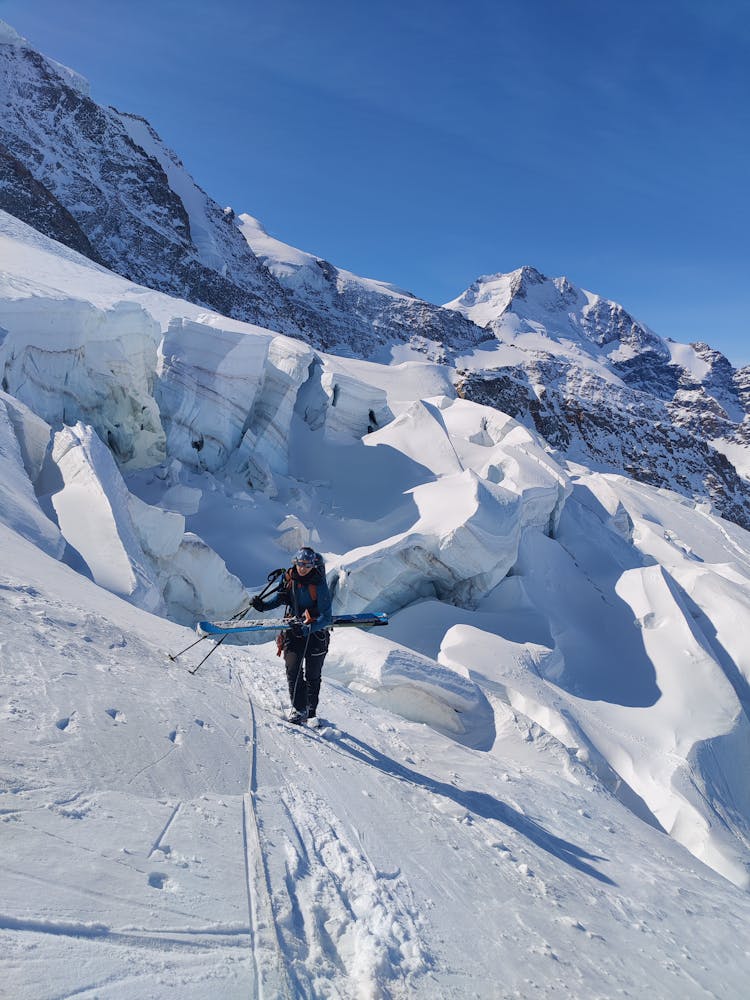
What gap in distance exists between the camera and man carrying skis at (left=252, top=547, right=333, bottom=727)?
454 centimetres

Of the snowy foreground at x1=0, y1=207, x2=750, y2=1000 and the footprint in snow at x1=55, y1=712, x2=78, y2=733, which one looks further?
the footprint in snow at x1=55, y1=712, x2=78, y2=733

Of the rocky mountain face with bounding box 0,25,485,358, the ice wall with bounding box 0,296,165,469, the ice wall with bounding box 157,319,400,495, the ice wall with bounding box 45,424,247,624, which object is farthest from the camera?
the rocky mountain face with bounding box 0,25,485,358

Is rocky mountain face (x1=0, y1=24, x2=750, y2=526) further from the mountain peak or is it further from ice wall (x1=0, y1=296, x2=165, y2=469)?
ice wall (x1=0, y1=296, x2=165, y2=469)

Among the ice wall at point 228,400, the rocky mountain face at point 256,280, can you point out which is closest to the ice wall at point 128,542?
the ice wall at point 228,400

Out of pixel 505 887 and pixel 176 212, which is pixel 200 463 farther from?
pixel 176 212

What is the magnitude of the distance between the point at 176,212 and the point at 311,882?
312ft

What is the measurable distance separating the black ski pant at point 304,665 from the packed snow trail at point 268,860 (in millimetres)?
214

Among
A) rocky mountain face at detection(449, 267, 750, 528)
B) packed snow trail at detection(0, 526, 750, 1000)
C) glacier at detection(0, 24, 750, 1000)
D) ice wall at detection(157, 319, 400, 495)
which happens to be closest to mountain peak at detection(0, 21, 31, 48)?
rocky mountain face at detection(449, 267, 750, 528)

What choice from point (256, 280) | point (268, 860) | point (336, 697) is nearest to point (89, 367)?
point (336, 697)

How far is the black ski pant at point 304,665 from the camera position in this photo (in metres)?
4.58

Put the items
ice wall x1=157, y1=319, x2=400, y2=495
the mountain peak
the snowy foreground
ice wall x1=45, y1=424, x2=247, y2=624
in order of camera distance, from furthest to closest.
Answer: the mountain peak → ice wall x1=157, y1=319, x2=400, y2=495 → ice wall x1=45, y1=424, x2=247, y2=624 → the snowy foreground

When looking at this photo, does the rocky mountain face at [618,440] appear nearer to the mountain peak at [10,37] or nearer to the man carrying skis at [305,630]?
the man carrying skis at [305,630]

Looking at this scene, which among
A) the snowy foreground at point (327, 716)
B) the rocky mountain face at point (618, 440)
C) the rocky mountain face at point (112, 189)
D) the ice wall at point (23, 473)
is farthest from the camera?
the rocky mountain face at point (618, 440)

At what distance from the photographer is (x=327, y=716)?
5.03 metres
